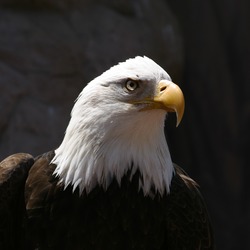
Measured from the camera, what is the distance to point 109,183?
4074mm

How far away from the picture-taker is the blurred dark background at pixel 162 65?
659cm

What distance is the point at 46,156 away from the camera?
14.0 ft

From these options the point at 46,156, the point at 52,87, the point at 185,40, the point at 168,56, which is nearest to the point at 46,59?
the point at 52,87

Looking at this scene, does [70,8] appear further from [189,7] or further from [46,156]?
[46,156]

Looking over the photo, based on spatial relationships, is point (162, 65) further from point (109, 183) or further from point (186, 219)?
point (109, 183)

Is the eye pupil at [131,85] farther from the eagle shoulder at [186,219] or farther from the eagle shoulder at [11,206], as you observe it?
the eagle shoulder at [11,206]

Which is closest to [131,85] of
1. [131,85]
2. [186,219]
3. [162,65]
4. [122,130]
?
[131,85]

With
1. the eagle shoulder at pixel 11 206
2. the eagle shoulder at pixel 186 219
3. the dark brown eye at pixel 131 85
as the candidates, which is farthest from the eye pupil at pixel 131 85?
the eagle shoulder at pixel 11 206

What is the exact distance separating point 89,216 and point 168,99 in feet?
2.22

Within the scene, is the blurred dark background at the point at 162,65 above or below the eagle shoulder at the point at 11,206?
above

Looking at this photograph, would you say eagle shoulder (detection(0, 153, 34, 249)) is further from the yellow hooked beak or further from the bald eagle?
the yellow hooked beak

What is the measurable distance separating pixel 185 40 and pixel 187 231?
13.2 feet

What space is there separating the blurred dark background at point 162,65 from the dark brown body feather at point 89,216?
238 cm

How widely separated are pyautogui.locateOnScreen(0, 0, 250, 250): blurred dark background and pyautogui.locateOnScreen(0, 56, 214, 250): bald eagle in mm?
2347
